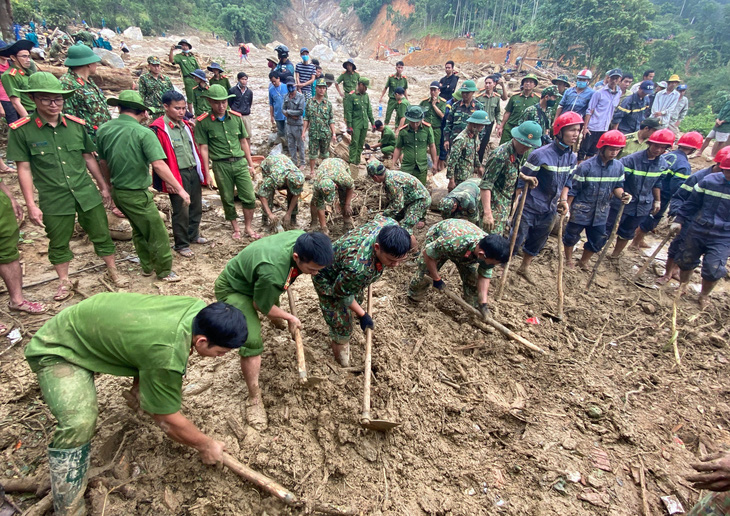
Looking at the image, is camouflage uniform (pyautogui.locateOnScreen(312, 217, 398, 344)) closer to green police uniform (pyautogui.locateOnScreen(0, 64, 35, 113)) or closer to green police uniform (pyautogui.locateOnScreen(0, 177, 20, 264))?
green police uniform (pyautogui.locateOnScreen(0, 177, 20, 264))

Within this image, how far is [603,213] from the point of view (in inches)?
194

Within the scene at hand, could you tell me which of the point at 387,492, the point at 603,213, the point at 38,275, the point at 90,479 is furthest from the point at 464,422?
the point at 38,275

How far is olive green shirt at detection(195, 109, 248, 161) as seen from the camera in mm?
4871

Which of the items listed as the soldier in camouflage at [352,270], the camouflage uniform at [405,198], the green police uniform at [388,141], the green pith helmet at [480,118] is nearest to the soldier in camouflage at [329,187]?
the camouflage uniform at [405,198]

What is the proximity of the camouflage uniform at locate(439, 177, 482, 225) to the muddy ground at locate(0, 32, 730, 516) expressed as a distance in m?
1.26

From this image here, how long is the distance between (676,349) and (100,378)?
566cm

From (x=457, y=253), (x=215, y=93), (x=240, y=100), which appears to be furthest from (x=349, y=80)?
(x=457, y=253)

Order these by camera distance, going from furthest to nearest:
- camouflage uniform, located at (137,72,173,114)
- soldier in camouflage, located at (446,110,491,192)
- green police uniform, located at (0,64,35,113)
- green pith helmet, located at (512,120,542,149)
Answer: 1. camouflage uniform, located at (137,72,173,114)
2. soldier in camouflage, located at (446,110,491,192)
3. green police uniform, located at (0,64,35,113)
4. green pith helmet, located at (512,120,542,149)

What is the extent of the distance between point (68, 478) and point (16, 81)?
6.07m

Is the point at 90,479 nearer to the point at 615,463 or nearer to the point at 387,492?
the point at 387,492

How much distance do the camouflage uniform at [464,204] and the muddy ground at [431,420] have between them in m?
1.26

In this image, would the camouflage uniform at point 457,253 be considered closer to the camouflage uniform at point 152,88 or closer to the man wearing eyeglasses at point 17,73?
the camouflage uniform at point 152,88

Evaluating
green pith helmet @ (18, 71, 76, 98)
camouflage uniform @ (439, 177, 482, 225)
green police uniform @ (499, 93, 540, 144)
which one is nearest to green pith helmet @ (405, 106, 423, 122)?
camouflage uniform @ (439, 177, 482, 225)

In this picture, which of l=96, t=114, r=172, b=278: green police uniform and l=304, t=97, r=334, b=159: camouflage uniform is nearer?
l=96, t=114, r=172, b=278: green police uniform
